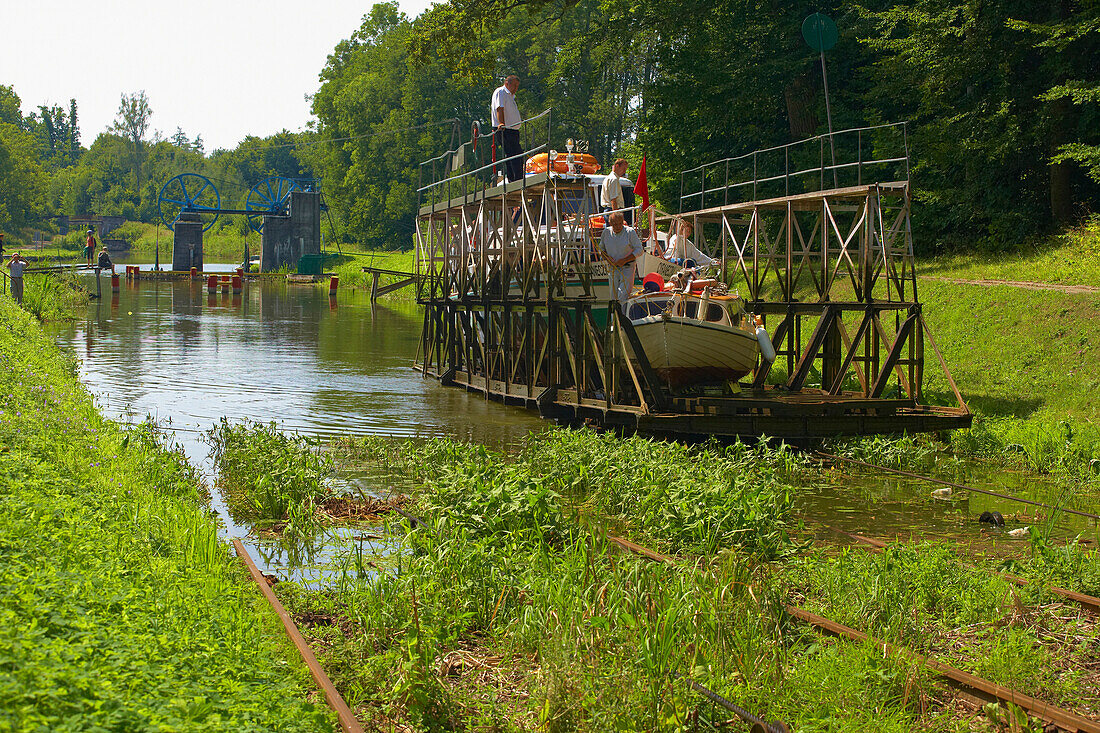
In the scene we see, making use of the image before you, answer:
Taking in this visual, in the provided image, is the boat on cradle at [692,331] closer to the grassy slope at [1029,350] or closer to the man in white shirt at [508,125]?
the grassy slope at [1029,350]

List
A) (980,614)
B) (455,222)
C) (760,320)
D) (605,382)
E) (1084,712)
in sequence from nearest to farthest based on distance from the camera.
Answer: (1084,712)
(980,614)
(605,382)
(760,320)
(455,222)

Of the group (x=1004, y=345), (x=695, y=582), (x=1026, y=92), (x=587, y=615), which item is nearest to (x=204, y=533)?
(x=587, y=615)

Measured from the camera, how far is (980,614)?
7.73m

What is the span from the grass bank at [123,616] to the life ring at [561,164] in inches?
459

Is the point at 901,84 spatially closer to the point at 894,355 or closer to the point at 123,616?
the point at 894,355

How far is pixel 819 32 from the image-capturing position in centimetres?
1992

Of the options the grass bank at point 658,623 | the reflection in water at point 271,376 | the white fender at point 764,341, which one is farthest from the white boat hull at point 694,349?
the grass bank at point 658,623

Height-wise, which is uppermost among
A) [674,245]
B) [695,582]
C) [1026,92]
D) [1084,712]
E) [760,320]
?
[1026,92]

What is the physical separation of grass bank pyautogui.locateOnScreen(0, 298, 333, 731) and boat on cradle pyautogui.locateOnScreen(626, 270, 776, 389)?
815cm

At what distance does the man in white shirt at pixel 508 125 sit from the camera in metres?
20.8

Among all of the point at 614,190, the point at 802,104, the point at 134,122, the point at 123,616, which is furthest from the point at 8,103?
the point at 123,616

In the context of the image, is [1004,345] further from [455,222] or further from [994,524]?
[455,222]

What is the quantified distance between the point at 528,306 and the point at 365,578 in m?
11.9

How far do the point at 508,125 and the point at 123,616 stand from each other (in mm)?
16702
